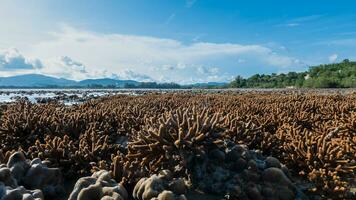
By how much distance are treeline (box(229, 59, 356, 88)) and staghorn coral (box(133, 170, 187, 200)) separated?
7657cm

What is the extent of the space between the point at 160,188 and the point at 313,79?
8965 centimetres

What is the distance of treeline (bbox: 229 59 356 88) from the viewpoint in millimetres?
77875

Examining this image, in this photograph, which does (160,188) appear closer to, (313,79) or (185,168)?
(185,168)

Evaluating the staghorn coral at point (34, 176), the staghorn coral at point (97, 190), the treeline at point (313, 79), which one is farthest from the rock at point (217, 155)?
the treeline at point (313, 79)

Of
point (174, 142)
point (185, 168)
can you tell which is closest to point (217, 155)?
point (185, 168)

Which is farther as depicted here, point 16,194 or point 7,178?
point 7,178

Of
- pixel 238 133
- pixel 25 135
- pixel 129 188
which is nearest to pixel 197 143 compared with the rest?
pixel 129 188

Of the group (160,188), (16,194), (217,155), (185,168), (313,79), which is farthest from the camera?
(313,79)

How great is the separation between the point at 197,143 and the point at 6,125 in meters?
5.08

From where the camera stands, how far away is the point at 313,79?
86312 mm

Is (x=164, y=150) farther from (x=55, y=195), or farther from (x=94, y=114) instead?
(x=94, y=114)

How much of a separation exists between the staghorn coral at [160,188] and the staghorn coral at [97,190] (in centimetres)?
23

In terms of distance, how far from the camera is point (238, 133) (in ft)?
22.5

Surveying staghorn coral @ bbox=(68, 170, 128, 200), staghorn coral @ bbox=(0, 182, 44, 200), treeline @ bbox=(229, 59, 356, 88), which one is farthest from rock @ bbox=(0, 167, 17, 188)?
treeline @ bbox=(229, 59, 356, 88)
